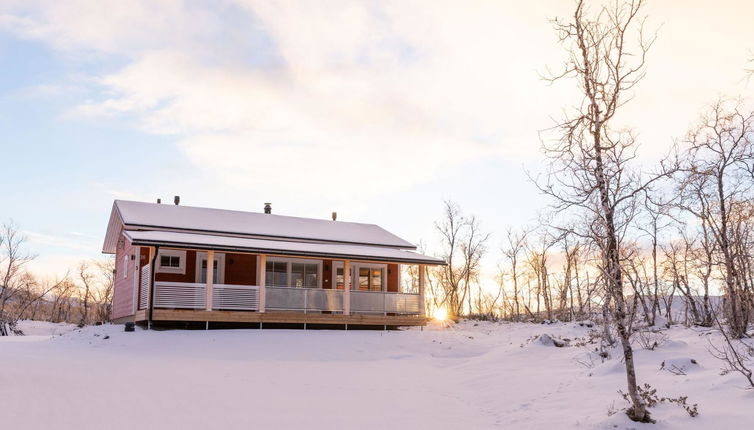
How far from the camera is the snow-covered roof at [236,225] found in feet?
84.4

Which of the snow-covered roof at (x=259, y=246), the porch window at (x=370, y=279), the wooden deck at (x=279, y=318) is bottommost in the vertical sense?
the wooden deck at (x=279, y=318)

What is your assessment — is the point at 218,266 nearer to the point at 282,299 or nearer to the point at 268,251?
the point at 282,299

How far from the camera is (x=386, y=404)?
1202 cm

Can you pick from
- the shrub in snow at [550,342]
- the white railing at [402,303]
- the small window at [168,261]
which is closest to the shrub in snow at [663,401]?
the shrub in snow at [550,342]

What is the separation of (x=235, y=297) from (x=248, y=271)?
341 cm

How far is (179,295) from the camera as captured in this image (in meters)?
21.0

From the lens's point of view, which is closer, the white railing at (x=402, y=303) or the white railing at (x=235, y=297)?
the white railing at (x=235, y=297)

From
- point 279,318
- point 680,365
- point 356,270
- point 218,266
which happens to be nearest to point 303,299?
point 279,318

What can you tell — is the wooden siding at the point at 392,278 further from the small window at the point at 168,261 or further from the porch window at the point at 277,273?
the small window at the point at 168,261

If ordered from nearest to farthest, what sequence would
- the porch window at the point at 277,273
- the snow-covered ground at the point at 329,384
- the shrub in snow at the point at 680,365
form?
the snow-covered ground at the point at 329,384 < the shrub in snow at the point at 680,365 < the porch window at the point at 277,273

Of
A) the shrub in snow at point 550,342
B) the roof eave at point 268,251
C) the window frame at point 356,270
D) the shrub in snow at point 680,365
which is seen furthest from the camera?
the window frame at point 356,270

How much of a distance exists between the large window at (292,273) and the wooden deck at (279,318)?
11.2 ft

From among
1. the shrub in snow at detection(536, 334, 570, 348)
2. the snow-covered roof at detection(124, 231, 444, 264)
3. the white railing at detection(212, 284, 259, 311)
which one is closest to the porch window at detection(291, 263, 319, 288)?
the snow-covered roof at detection(124, 231, 444, 264)

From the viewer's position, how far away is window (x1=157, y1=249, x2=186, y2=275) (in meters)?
23.7
